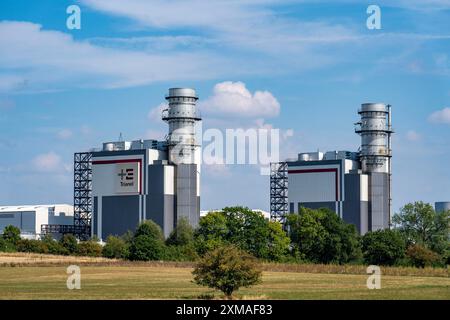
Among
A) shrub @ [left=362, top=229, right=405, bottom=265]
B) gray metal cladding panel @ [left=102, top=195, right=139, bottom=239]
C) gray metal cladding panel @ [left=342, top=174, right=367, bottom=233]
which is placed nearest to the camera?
shrub @ [left=362, top=229, right=405, bottom=265]

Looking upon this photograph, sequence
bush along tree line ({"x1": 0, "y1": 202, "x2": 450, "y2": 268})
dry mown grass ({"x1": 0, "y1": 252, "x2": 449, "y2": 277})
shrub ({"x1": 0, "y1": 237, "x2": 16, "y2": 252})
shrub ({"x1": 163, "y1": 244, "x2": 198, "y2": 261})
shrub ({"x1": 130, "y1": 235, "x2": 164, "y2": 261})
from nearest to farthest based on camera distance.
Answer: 1. dry mown grass ({"x1": 0, "y1": 252, "x2": 449, "y2": 277})
2. shrub ({"x1": 130, "y1": 235, "x2": 164, "y2": 261})
3. shrub ({"x1": 163, "y1": 244, "x2": 198, "y2": 261})
4. bush along tree line ({"x1": 0, "y1": 202, "x2": 450, "y2": 268})
5. shrub ({"x1": 0, "y1": 237, "x2": 16, "y2": 252})

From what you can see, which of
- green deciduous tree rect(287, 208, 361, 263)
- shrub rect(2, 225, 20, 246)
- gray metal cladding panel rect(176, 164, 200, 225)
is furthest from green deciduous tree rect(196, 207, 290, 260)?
shrub rect(2, 225, 20, 246)

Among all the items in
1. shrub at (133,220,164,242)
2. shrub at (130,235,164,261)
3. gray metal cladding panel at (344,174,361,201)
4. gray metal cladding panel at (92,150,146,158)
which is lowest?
shrub at (130,235,164,261)

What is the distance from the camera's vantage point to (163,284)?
6756cm

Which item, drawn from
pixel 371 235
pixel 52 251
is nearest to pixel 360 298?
pixel 371 235

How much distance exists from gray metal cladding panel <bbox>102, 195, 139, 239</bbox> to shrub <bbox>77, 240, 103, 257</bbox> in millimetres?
18311

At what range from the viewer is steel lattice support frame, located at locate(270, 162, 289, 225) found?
160 meters

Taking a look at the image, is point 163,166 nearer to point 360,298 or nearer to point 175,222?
point 175,222

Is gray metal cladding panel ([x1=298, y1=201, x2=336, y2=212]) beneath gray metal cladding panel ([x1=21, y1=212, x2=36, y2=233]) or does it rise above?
above

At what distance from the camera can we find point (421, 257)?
11031 centimetres

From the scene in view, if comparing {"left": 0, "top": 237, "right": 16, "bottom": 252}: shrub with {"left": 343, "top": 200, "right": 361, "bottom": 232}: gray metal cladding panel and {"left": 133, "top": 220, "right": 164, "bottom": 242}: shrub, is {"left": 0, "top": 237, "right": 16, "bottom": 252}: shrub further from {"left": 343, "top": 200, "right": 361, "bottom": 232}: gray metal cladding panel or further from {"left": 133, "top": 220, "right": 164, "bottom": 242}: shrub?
{"left": 343, "top": 200, "right": 361, "bottom": 232}: gray metal cladding panel

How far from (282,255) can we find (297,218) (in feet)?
34.1

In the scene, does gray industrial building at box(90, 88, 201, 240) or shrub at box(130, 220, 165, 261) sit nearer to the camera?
shrub at box(130, 220, 165, 261)

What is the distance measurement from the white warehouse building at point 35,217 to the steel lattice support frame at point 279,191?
33582mm
